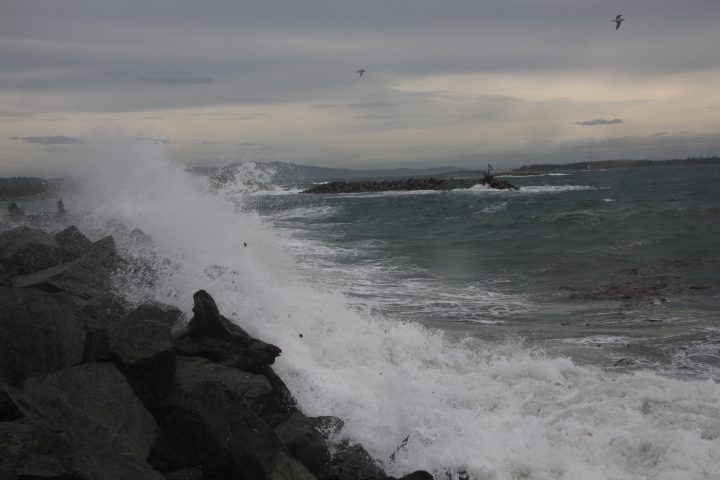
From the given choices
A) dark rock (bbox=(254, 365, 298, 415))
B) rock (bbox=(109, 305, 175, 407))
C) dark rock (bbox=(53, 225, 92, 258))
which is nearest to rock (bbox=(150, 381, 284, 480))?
rock (bbox=(109, 305, 175, 407))

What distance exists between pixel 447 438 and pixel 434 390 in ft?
3.26

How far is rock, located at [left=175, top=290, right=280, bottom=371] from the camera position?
237 inches

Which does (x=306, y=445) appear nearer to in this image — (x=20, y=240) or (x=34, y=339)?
(x=34, y=339)

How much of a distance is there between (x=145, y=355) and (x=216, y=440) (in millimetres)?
1072

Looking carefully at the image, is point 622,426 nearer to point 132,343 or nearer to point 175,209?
point 132,343

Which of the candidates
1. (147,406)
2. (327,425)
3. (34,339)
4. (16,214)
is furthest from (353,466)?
(16,214)

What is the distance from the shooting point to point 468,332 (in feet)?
29.8

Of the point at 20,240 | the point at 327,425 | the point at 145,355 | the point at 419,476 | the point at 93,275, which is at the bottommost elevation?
the point at 419,476

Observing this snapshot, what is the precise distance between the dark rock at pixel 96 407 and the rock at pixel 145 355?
227 mm

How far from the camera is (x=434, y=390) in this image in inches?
263

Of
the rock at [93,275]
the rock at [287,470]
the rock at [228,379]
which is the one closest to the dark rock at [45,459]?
the rock at [287,470]

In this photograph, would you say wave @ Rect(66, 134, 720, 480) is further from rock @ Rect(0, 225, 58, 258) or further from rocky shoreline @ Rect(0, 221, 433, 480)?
rock @ Rect(0, 225, 58, 258)

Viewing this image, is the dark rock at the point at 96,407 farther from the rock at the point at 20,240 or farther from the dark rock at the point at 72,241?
the dark rock at the point at 72,241

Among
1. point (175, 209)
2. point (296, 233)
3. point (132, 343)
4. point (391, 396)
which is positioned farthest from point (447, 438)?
point (296, 233)
